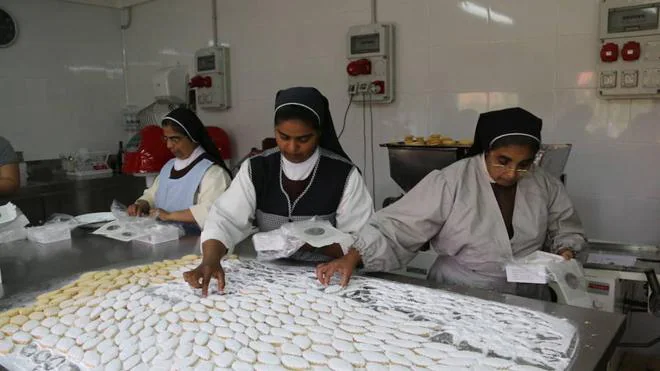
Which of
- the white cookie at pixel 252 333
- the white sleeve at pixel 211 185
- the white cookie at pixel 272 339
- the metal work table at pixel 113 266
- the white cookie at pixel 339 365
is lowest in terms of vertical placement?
the white cookie at pixel 339 365

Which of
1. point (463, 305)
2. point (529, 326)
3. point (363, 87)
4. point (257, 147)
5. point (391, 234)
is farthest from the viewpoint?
point (257, 147)

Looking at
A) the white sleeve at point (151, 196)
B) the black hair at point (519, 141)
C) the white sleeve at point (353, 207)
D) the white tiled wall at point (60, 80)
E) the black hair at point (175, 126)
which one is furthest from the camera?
the white tiled wall at point (60, 80)

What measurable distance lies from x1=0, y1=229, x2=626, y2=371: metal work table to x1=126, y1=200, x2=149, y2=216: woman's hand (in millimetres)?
207

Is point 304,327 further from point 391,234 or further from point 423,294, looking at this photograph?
point 391,234

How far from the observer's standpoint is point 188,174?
238 centimetres

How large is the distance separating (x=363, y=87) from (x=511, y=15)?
35.9 inches

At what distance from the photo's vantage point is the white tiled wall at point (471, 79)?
2617 millimetres

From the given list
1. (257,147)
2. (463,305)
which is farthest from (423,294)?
(257,147)

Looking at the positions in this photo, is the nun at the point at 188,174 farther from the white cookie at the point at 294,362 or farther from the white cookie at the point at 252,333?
the white cookie at the point at 294,362

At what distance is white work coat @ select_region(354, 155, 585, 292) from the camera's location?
5.80ft

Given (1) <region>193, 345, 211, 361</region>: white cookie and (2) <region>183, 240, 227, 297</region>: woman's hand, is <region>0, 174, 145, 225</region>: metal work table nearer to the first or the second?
(2) <region>183, 240, 227, 297</region>: woman's hand

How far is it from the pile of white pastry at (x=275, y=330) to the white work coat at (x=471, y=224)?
0.32 m

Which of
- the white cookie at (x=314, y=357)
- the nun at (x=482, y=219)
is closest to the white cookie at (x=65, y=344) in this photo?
the white cookie at (x=314, y=357)

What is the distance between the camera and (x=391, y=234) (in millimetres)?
1791
